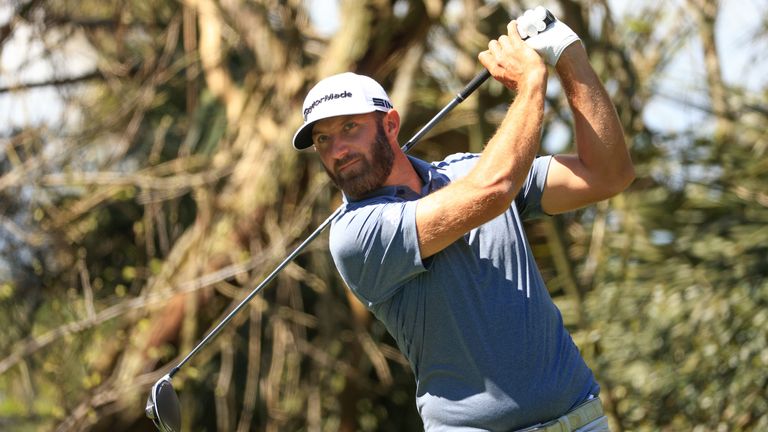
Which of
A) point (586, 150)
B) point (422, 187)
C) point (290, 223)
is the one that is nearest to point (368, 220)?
point (422, 187)

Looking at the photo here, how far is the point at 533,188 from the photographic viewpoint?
3.02m

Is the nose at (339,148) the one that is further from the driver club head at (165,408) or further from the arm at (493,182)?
the driver club head at (165,408)

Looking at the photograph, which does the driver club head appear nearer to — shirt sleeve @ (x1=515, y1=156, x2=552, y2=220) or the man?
the man

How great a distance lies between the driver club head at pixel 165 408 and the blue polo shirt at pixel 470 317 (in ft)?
2.79

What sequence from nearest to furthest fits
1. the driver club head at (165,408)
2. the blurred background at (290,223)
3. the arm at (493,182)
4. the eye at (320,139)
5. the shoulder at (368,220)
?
the arm at (493,182), the shoulder at (368,220), the eye at (320,139), the driver club head at (165,408), the blurred background at (290,223)

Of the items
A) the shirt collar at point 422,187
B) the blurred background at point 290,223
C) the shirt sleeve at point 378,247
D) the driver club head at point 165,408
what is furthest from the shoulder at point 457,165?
the blurred background at point 290,223

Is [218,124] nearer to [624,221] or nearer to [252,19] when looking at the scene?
[252,19]

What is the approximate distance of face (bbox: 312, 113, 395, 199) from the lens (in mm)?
2879

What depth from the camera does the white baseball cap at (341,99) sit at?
9.46 ft

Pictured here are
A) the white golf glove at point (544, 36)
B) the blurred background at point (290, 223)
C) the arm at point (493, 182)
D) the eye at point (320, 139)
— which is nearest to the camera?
the arm at point (493, 182)

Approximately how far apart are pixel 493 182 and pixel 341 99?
1.54 ft

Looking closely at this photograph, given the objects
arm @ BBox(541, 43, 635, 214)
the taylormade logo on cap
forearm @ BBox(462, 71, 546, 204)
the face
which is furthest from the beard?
arm @ BBox(541, 43, 635, 214)

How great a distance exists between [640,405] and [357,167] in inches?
144

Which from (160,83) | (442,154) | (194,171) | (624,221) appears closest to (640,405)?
(624,221)
